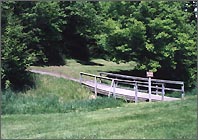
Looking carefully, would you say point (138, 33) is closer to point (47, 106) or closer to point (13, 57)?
point (13, 57)

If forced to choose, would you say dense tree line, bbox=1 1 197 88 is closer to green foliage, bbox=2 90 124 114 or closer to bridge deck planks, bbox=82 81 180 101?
bridge deck planks, bbox=82 81 180 101

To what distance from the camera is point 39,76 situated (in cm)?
2677

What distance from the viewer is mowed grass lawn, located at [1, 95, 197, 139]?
852 centimetres

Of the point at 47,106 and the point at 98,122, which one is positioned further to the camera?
the point at 47,106

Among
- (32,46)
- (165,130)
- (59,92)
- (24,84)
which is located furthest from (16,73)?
(165,130)

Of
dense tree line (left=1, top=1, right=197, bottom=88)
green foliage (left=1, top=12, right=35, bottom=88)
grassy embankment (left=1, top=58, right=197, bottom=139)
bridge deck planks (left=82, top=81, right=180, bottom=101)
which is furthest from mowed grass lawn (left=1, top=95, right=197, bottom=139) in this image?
dense tree line (left=1, top=1, right=197, bottom=88)

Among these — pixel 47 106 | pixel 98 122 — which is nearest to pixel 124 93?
pixel 47 106

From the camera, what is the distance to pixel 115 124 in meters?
9.66

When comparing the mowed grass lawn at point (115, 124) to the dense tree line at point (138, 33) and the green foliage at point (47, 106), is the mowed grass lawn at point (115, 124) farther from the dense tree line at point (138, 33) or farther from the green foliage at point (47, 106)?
the dense tree line at point (138, 33)

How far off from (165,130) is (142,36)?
2034 centimetres

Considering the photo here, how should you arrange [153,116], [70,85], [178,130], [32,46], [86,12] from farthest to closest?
[86,12] → [32,46] → [70,85] → [153,116] → [178,130]

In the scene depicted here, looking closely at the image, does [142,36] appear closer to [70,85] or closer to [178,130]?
[70,85]

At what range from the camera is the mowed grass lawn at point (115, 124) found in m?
8.52

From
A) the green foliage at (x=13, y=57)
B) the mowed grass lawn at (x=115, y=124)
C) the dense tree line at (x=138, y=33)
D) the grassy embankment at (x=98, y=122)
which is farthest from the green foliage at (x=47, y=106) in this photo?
the dense tree line at (x=138, y=33)
